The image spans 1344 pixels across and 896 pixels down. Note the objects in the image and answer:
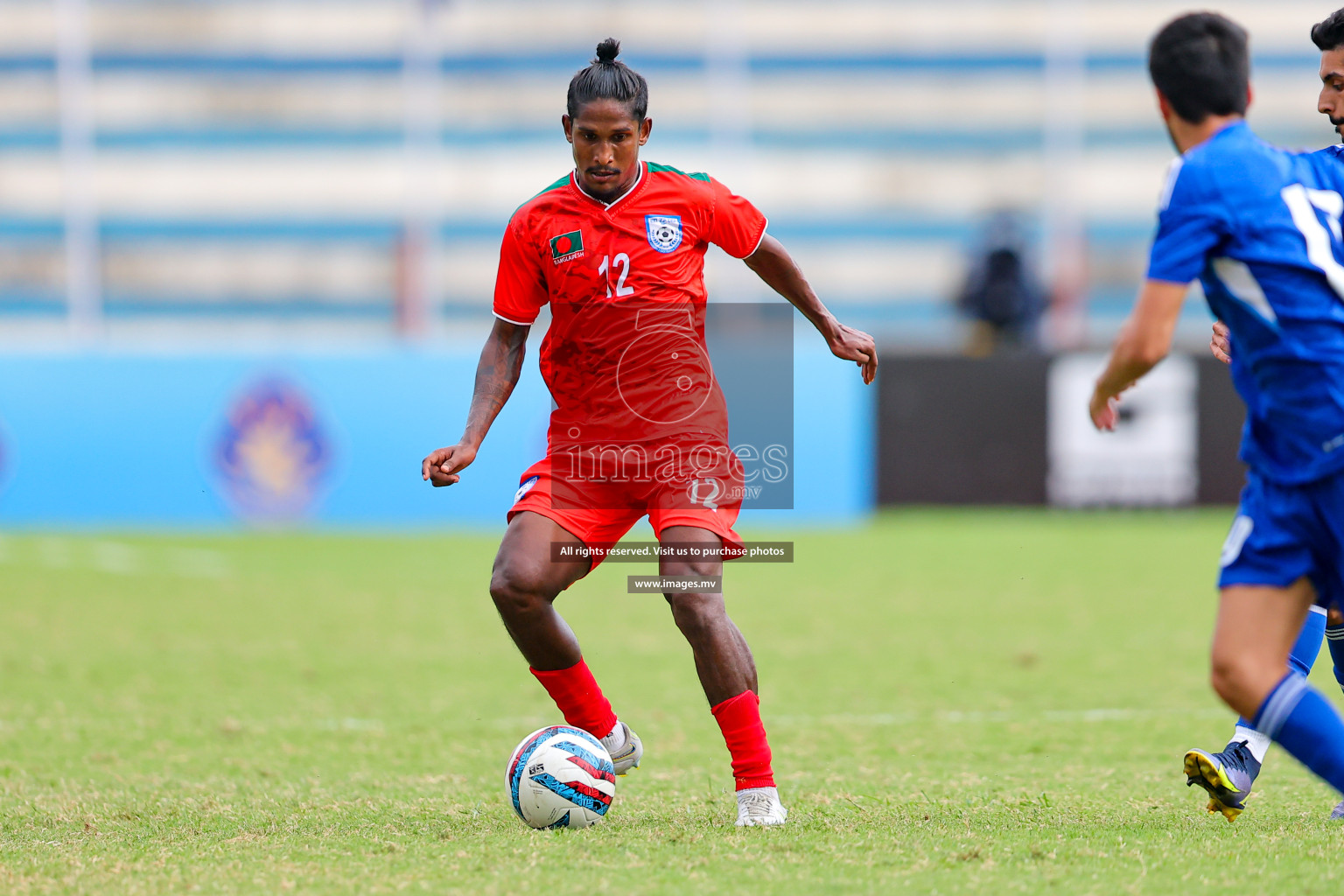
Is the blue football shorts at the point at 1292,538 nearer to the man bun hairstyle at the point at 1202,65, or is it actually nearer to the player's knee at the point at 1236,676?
the player's knee at the point at 1236,676

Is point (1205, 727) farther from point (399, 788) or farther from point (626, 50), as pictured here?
point (626, 50)

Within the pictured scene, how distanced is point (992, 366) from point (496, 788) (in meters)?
10.7

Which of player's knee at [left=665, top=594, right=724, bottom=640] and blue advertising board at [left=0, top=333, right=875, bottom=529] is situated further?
blue advertising board at [left=0, top=333, right=875, bottom=529]

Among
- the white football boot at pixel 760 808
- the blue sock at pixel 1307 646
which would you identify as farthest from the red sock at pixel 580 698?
the blue sock at pixel 1307 646

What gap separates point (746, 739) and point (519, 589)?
0.81 meters

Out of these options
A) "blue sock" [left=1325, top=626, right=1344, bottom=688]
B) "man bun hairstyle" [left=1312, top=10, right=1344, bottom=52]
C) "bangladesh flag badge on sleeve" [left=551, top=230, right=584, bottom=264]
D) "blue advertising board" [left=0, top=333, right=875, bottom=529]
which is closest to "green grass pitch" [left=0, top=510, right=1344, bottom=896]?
"blue sock" [left=1325, top=626, right=1344, bottom=688]

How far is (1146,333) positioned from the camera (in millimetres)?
3789

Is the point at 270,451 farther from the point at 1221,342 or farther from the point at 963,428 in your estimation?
the point at 1221,342

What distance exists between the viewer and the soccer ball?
469 centimetres

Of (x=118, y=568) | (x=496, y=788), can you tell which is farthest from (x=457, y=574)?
(x=496, y=788)

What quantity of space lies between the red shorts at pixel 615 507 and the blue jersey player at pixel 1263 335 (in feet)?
4.56

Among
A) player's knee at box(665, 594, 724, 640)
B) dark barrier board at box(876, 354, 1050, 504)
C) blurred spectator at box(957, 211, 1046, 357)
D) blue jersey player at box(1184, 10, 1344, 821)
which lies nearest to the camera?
blue jersey player at box(1184, 10, 1344, 821)

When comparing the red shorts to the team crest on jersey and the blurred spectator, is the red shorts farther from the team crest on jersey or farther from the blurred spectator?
the blurred spectator

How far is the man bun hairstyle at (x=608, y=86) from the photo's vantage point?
4.78m
